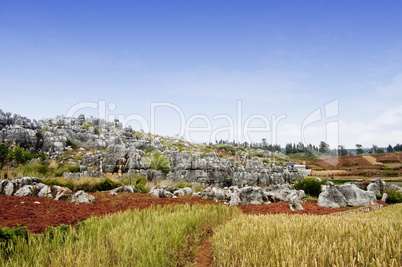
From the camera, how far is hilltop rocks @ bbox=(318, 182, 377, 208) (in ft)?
57.1

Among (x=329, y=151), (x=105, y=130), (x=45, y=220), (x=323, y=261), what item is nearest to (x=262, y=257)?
(x=323, y=261)

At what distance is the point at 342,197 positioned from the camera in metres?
18.0

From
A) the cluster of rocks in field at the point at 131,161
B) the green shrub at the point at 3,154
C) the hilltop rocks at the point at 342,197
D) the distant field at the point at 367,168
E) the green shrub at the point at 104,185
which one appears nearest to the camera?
the hilltop rocks at the point at 342,197

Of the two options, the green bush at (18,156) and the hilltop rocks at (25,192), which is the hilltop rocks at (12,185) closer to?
the hilltop rocks at (25,192)

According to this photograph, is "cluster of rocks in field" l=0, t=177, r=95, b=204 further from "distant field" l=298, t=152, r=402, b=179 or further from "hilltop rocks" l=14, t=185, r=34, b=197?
"distant field" l=298, t=152, r=402, b=179

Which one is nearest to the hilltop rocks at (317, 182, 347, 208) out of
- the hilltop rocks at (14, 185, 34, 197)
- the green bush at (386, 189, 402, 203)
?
the green bush at (386, 189, 402, 203)

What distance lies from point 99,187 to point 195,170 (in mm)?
20037

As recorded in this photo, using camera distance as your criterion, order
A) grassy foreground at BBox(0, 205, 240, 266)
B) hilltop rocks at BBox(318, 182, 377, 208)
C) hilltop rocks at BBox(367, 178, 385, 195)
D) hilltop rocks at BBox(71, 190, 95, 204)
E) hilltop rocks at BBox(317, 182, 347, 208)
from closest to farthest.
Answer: grassy foreground at BBox(0, 205, 240, 266)
hilltop rocks at BBox(71, 190, 95, 204)
hilltop rocks at BBox(317, 182, 347, 208)
hilltop rocks at BBox(318, 182, 377, 208)
hilltop rocks at BBox(367, 178, 385, 195)

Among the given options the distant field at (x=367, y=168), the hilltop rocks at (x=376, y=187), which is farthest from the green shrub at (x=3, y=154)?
the distant field at (x=367, y=168)

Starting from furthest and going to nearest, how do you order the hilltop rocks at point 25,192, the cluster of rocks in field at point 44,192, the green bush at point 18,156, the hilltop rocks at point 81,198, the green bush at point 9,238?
the green bush at point 18,156
the hilltop rocks at point 25,192
the cluster of rocks in field at point 44,192
the hilltop rocks at point 81,198
the green bush at point 9,238

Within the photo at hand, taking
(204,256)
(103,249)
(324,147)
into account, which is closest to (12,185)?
(103,249)

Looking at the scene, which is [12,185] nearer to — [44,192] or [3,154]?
[44,192]

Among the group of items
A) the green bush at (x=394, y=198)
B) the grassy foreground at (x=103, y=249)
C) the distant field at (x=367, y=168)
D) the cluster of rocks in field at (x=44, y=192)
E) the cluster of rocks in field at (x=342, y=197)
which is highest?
the grassy foreground at (x=103, y=249)

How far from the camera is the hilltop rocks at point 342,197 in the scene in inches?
685
